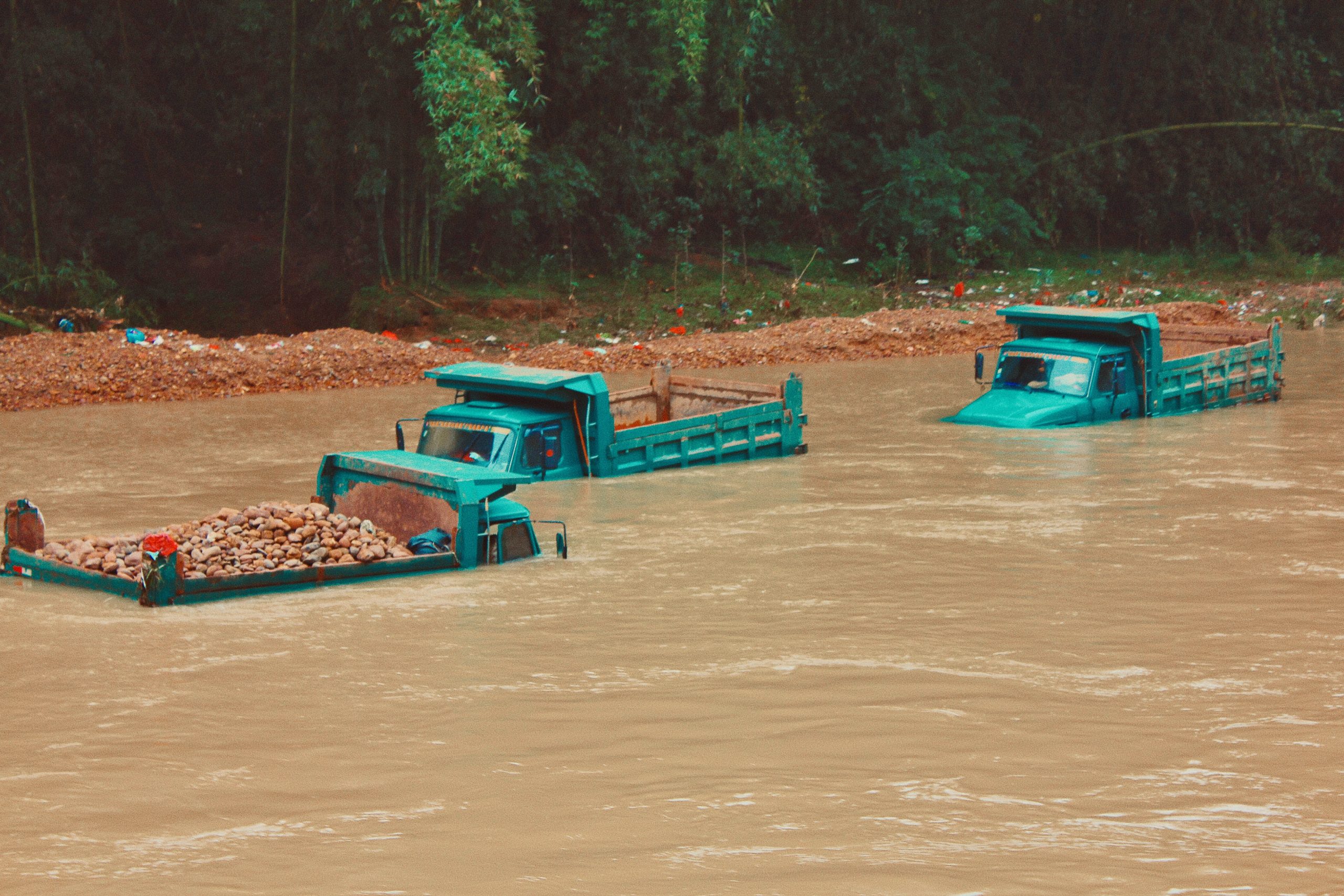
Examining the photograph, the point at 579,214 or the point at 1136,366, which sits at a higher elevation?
the point at 579,214

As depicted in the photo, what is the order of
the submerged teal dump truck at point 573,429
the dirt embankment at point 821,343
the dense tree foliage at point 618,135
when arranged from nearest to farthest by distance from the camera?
the submerged teal dump truck at point 573,429, the dirt embankment at point 821,343, the dense tree foliage at point 618,135

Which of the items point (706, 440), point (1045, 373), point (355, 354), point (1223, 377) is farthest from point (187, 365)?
point (1223, 377)

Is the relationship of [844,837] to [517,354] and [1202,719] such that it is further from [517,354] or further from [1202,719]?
[517,354]

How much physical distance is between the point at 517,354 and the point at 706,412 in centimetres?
955

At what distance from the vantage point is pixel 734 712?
7738 mm

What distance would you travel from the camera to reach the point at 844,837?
6047 millimetres

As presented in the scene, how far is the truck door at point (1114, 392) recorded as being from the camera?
1953 cm

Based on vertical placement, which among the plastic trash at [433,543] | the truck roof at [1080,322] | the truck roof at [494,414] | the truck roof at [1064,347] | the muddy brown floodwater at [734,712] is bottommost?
the muddy brown floodwater at [734,712]

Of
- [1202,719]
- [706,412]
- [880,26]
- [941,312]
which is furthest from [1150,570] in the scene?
[880,26]

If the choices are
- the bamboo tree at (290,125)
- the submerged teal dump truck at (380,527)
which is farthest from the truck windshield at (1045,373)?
the bamboo tree at (290,125)

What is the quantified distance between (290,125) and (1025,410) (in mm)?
19817

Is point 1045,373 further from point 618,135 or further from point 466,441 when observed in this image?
point 618,135

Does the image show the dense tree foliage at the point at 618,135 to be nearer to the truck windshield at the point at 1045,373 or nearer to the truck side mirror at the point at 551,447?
the truck windshield at the point at 1045,373

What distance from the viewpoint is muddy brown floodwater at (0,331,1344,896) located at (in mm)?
5875
